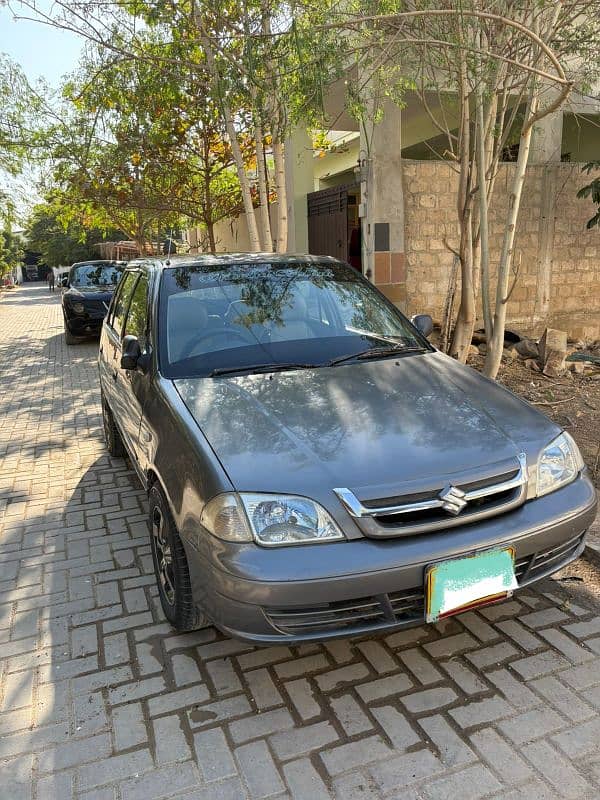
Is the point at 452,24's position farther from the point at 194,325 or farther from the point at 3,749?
the point at 3,749

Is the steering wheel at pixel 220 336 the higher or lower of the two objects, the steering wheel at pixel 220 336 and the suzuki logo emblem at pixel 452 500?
the higher

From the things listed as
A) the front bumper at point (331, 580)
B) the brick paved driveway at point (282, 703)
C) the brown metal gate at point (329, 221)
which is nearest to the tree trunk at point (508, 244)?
the brick paved driveway at point (282, 703)

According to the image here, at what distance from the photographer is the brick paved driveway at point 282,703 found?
2.09m

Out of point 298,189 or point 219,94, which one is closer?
point 219,94

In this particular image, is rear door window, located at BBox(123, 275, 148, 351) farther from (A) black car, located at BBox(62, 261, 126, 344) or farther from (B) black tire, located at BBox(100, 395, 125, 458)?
(A) black car, located at BBox(62, 261, 126, 344)

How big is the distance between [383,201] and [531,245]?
2625mm

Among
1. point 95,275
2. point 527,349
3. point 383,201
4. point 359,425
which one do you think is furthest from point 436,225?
point 95,275

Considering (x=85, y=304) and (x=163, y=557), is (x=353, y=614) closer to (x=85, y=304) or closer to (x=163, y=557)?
(x=163, y=557)

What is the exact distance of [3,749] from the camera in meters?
2.28

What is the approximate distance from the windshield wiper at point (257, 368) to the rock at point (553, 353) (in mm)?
5279

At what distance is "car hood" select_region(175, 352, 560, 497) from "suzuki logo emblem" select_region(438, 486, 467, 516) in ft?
0.24

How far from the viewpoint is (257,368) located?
317 centimetres

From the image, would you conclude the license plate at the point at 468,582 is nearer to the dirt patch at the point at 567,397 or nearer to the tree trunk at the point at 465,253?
the dirt patch at the point at 567,397

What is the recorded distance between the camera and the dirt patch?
199 inches
